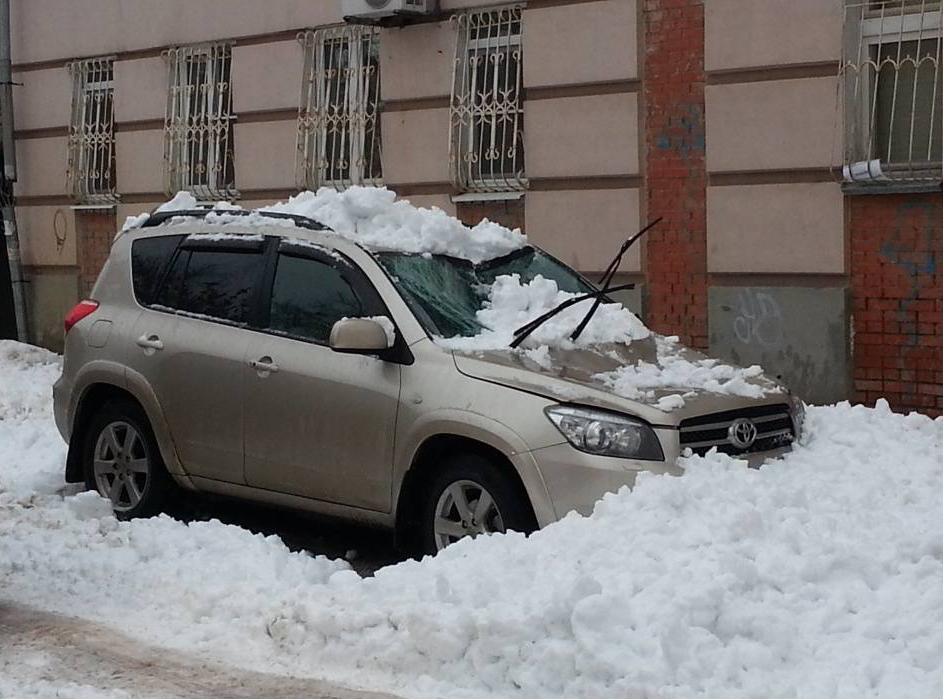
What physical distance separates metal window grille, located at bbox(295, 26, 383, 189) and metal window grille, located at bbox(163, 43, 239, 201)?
1156 mm

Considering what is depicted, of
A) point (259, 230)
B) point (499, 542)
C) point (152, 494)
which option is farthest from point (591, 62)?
point (499, 542)

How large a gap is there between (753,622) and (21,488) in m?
5.16

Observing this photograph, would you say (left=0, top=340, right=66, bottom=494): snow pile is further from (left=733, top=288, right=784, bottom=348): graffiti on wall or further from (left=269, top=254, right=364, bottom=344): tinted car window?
(left=733, top=288, right=784, bottom=348): graffiti on wall

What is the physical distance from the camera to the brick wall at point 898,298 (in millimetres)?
10016

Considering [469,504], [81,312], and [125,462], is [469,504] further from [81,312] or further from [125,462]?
[81,312]

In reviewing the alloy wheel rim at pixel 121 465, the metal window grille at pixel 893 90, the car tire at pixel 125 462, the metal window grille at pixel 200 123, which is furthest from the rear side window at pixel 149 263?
the metal window grille at pixel 200 123

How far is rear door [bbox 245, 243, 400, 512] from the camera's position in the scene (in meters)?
6.83


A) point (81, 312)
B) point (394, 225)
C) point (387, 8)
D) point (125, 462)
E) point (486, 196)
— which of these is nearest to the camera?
point (394, 225)

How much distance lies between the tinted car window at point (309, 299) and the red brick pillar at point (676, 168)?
453cm

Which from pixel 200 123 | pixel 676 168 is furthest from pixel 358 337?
pixel 200 123

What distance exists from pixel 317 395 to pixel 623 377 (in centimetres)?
150

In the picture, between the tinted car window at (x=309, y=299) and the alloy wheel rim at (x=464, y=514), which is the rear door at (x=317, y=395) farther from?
the alloy wheel rim at (x=464, y=514)

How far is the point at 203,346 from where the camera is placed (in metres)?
7.71

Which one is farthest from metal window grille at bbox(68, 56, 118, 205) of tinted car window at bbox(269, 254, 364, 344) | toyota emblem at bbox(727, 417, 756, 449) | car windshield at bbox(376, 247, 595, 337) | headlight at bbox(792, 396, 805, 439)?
toyota emblem at bbox(727, 417, 756, 449)
